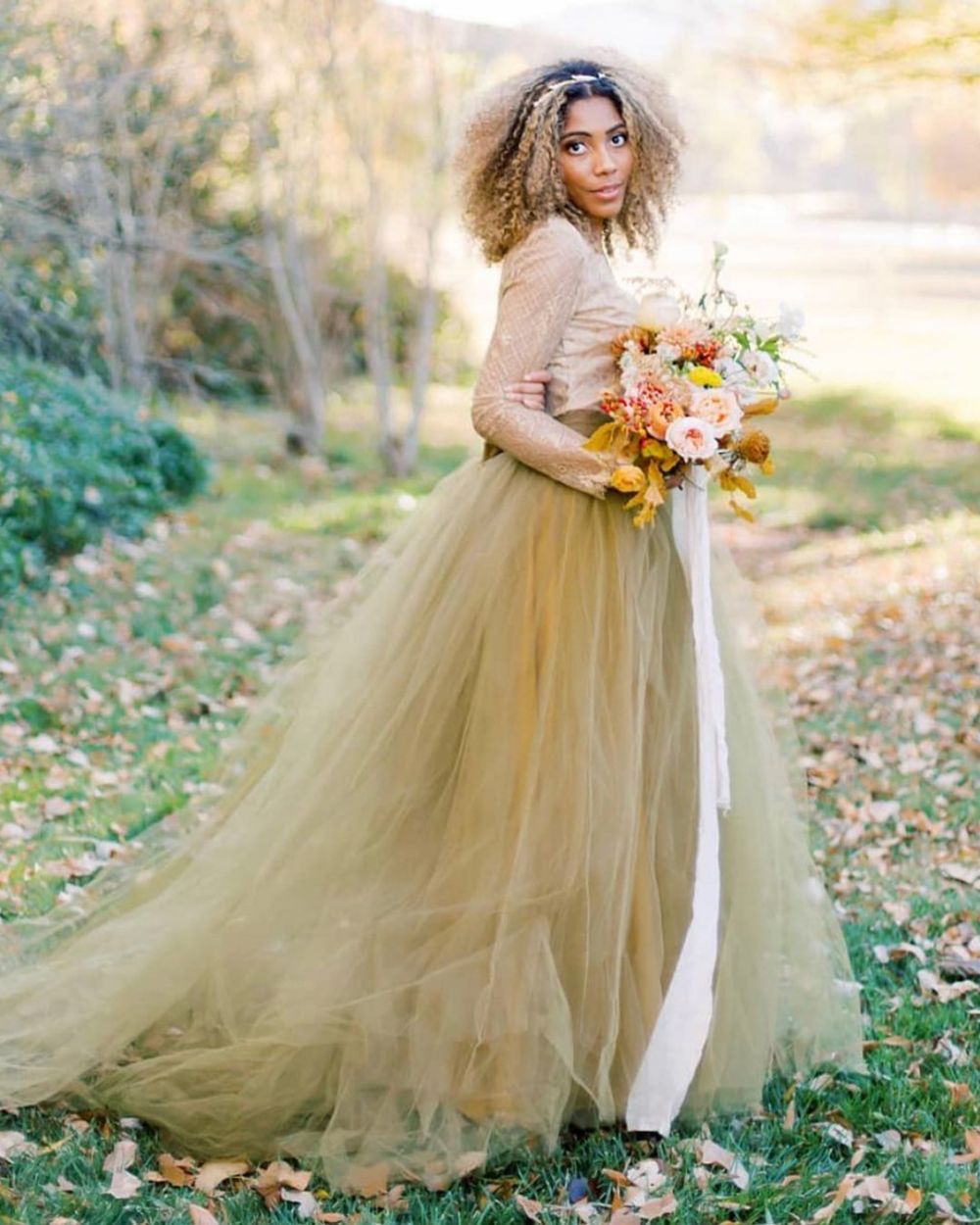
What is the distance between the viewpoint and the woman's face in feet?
10.6

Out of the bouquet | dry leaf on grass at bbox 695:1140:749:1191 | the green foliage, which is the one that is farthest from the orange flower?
the green foliage

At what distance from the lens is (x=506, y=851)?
317cm

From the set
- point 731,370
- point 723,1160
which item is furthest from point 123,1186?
point 731,370

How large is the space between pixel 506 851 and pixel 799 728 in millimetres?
3365

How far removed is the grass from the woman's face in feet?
6.62

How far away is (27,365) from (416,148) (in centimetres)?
447

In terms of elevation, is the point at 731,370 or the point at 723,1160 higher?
the point at 731,370

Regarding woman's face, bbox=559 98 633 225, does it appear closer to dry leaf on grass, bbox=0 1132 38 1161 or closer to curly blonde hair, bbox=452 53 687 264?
curly blonde hair, bbox=452 53 687 264

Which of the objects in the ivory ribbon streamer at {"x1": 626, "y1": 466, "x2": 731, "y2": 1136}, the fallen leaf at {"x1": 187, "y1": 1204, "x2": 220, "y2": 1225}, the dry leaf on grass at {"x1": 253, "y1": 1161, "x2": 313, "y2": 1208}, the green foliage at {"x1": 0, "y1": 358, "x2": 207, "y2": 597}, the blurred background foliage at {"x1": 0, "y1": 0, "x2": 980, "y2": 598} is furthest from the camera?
the blurred background foliage at {"x1": 0, "y1": 0, "x2": 980, "y2": 598}

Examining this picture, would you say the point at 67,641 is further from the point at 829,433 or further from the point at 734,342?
the point at 829,433

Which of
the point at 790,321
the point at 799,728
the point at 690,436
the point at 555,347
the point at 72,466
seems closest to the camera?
the point at 690,436

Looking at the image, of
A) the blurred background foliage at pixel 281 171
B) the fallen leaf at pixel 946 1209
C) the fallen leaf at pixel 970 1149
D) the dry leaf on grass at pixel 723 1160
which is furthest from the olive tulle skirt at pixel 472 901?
the blurred background foliage at pixel 281 171

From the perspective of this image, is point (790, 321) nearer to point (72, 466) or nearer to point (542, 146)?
point (542, 146)

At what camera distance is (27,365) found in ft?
28.9
